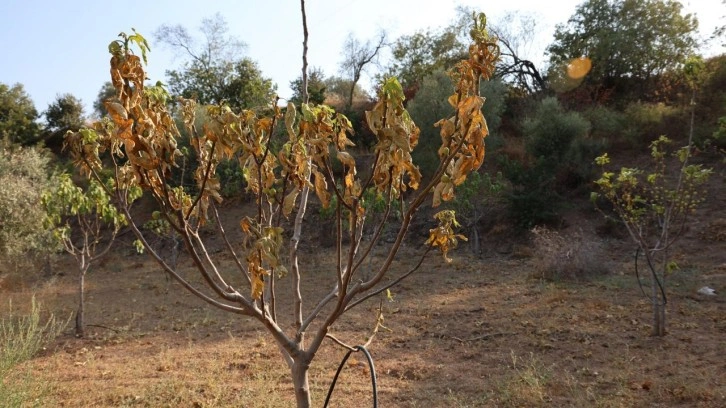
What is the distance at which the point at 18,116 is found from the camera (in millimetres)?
19891

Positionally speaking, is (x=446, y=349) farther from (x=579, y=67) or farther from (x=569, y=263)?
(x=579, y=67)

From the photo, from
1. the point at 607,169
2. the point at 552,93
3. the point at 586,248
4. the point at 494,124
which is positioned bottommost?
the point at 586,248

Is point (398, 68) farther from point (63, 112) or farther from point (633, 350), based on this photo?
point (633, 350)

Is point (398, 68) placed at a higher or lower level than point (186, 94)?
higher

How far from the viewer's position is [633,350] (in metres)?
4.76

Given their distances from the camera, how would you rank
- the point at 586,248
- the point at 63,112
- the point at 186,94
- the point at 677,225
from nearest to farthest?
the point at 586,248, the point at 677,225, the point at 186,94, the point at 63,112

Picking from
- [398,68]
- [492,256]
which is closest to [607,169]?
[492,256]

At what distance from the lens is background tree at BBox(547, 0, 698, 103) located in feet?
54.6

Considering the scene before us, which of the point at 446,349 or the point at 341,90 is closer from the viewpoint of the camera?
the point at 446,349

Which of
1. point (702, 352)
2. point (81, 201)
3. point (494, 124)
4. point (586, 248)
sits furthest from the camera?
point (494, 124)

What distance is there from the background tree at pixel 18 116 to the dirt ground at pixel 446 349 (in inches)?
507

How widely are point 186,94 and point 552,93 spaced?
13.2 meters

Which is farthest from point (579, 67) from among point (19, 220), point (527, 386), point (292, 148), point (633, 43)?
point (292, 148)

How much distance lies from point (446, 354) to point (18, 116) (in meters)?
21.0
